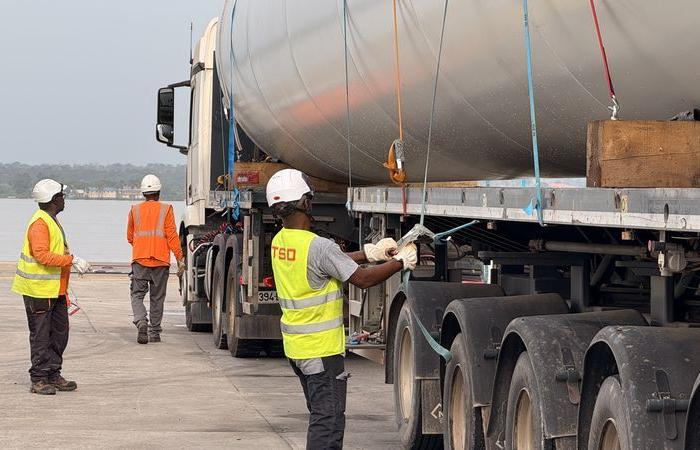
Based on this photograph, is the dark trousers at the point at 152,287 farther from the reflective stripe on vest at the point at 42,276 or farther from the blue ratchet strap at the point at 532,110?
the blue ratchet strap at the point at 532,110

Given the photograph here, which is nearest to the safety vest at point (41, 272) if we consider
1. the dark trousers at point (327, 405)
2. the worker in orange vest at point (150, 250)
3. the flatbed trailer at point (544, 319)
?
the flatbed trailer at point (544, 319)

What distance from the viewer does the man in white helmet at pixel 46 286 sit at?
11664mm

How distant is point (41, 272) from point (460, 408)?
15.9 ft

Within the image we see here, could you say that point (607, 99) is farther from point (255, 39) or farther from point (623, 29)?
point (255, 39)

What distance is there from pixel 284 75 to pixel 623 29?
20.0ft

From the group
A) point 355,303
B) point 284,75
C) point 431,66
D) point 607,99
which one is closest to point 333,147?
point 284,75

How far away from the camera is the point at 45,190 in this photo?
11.9 meters

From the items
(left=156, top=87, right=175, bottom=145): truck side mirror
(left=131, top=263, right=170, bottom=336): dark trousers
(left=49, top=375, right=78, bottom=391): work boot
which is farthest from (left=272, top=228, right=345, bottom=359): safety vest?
(left=156, top=87, right=175, bottom=145): truck side mirror

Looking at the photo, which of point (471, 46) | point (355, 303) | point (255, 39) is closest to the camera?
point (471, 46)

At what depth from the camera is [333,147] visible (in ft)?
36.6

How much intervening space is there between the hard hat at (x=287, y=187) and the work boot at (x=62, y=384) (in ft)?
17.6

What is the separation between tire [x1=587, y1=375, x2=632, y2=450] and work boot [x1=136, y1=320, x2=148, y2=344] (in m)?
10.9

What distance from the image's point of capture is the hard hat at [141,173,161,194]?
16453 mm

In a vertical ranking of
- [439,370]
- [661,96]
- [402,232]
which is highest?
[661,96]
